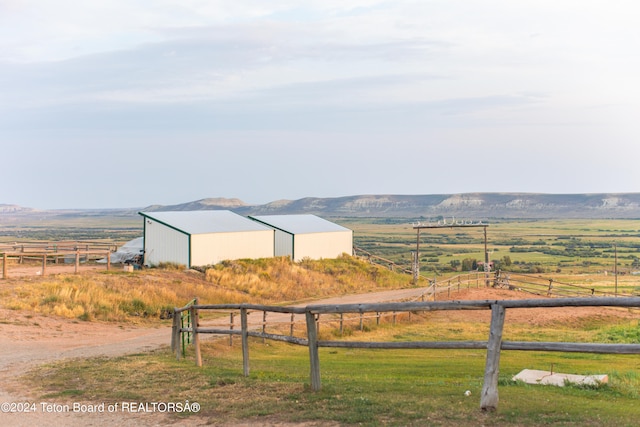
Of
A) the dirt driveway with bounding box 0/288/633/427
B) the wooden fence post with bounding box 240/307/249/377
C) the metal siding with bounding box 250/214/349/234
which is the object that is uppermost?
the metal siding with bounding box 250/214/349/234

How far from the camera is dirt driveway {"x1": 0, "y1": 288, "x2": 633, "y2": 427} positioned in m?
9.37

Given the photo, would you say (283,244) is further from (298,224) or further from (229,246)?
(229,246)

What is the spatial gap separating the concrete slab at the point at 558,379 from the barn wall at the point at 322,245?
35.5 metres

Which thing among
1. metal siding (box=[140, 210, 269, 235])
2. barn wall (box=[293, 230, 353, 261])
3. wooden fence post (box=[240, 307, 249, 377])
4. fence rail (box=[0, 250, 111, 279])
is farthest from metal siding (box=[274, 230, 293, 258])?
wooden fence post (box=[240, 307, 249, 377])

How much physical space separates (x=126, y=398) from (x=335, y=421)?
375cm

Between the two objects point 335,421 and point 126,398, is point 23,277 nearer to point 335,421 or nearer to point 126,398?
point 126,398

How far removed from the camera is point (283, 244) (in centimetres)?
4791

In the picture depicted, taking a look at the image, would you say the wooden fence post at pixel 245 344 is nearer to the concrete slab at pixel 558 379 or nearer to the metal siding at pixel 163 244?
the concrete slab at pixel 558 379

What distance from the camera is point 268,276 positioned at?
136 feet

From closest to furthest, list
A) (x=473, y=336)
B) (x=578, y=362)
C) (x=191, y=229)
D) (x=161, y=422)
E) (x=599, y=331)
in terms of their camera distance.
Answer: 1. (x=161, y=422)
2. (x=578, y=362)
3. (x=473, y=336)
4. (x=599, y=331)
5. (x=191, y=229)

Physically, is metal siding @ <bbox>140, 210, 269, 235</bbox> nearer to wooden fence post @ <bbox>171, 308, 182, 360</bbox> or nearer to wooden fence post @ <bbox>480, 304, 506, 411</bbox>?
wooden fence post @ <bbox>171, 308, 182, 360</bbox>

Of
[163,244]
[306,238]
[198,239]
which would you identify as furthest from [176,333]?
[306,238]

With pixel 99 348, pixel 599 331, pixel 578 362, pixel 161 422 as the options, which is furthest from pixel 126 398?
pixel 599 331

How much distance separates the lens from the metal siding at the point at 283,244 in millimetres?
47625
